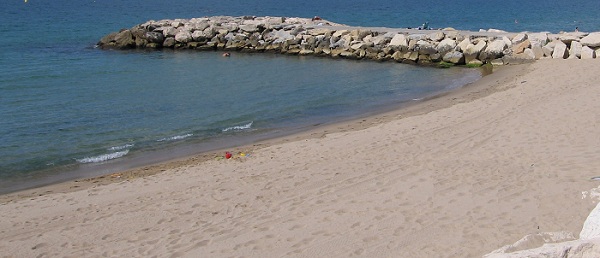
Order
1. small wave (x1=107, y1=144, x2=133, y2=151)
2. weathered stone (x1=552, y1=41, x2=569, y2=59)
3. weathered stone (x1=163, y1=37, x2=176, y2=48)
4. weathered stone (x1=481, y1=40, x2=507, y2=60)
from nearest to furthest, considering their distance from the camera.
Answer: small wave (x1=107, y1=144, x2=133, y2=151) → weathered stone (x1=552, y1=41, x2=569, y2=59) → weathered stone (x1=481, y1=40, x2=507, y2=60) → weathered stone (x1=163, y1=37, x2=176, y2=48)

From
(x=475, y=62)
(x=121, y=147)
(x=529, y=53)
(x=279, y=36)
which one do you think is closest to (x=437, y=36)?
(x=475, y=62)

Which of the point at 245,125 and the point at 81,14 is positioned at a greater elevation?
the point at 81,14

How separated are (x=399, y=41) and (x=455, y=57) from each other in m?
3.26

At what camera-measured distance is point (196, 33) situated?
34656mm

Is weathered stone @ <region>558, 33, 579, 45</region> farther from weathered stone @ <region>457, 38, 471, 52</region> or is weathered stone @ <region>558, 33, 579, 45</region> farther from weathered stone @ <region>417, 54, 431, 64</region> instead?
weathered stone @ <region>417, 54, 431, 64</region>

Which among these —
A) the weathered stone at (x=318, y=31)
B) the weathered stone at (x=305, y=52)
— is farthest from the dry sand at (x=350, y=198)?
the weathered stone at (x=318, y=31)

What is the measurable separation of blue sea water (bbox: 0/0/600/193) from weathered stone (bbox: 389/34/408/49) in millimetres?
1568

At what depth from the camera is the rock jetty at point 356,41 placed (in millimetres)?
24188

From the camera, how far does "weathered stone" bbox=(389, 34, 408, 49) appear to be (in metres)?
27.4

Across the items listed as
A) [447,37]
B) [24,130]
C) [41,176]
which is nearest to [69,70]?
[24,130]

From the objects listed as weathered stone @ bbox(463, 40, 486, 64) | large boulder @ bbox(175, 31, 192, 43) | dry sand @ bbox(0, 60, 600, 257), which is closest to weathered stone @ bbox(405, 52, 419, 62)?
weathered stone @ bbox(463, 40, 486, 64)

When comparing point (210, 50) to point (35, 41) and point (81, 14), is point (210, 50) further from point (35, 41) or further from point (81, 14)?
point (81, 14)

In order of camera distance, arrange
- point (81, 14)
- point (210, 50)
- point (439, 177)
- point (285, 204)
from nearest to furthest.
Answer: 1. point (285, 204)
2. point (439, 177)
3. point (210, 50)
4. point (81, 14)

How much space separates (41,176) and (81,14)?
48.7m
